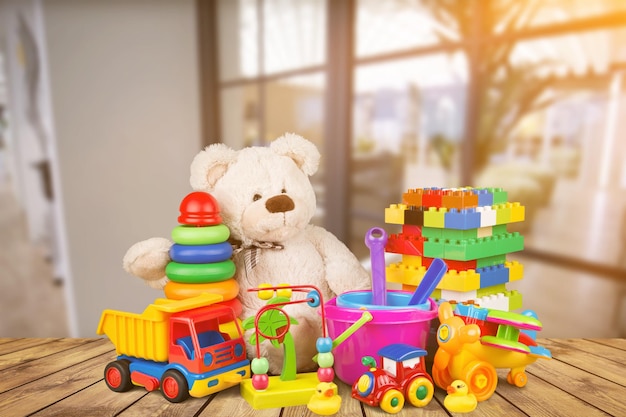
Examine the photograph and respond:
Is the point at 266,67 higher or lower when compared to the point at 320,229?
higher

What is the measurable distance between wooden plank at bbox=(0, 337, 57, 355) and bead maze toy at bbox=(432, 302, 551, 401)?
70cm

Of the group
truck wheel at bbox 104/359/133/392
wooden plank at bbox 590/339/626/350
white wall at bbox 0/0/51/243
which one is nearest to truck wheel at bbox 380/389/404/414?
truck wheel at bbox 104/359/133/392

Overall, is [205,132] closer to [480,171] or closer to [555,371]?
[480,171]

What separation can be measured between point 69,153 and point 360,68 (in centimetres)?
117

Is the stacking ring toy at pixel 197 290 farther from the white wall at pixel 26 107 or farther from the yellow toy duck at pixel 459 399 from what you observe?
the white wall at pixel 26 107

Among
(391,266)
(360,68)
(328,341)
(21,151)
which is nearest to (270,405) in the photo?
(328,341)

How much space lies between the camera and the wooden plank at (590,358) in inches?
30.0

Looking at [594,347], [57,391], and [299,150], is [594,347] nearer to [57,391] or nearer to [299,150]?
[299,150]

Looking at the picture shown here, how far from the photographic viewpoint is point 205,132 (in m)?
2.24

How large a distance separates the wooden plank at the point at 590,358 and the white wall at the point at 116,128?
1532 mm

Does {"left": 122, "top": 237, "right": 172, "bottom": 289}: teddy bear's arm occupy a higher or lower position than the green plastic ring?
lower

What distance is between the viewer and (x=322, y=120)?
1.73 metres

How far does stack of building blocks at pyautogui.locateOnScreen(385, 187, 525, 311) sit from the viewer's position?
72cm

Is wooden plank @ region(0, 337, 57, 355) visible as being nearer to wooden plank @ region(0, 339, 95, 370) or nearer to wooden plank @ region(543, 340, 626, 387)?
wooden plank @ region(0, 339, 95, 370)
